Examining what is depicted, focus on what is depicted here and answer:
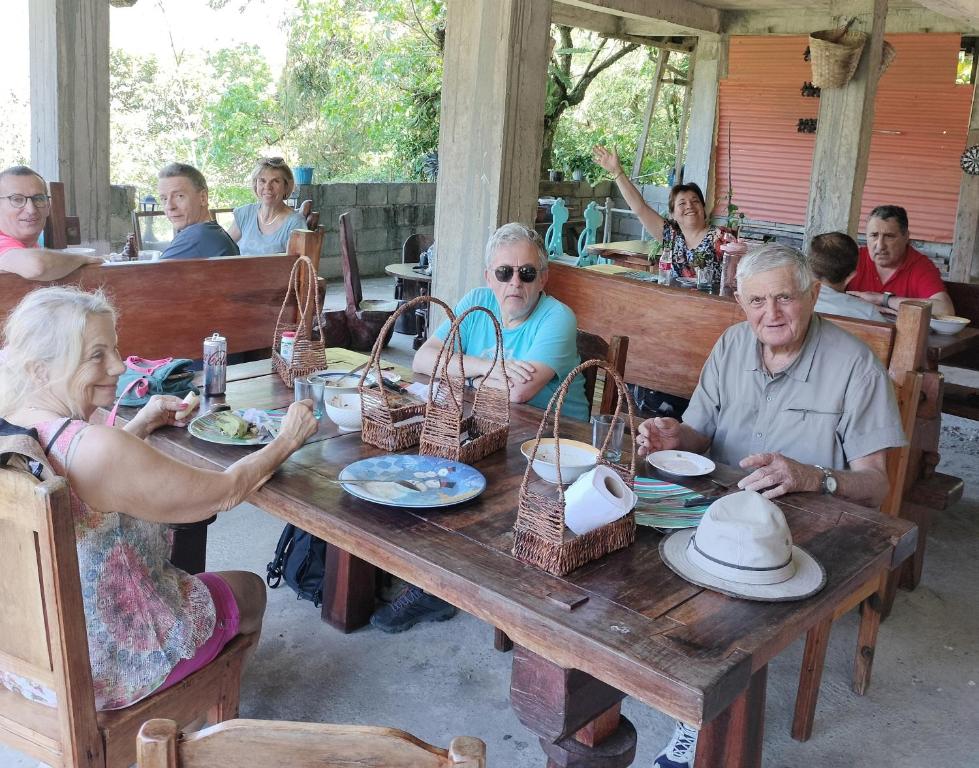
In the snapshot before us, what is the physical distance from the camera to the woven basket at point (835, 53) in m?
6.16

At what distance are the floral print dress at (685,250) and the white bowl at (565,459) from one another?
3.35m

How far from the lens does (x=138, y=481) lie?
181 centimetres

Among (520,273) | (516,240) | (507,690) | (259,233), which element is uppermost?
(516,240)

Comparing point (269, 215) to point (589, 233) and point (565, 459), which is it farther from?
point (565, 459)

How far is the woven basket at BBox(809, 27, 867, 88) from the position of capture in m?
6.16

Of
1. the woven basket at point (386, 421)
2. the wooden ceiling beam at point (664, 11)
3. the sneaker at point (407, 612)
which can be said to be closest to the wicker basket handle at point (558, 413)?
→ the woven basket at point (386, 421)

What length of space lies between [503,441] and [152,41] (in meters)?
14.6

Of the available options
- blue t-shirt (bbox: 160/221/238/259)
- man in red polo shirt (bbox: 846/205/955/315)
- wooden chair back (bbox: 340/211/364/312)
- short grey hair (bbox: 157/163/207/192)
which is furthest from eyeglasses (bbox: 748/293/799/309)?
wooden chair back (bbox: 340/211/364/312)

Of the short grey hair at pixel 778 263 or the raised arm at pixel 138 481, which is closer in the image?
the raised arm at pixel 138 481

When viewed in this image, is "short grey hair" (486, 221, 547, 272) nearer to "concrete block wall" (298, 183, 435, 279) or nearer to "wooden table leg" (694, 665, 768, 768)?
"wooden table leg" (694, 665, 768, 768)

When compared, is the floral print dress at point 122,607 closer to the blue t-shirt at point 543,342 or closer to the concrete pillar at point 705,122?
the blue t-shirt at point 543,342

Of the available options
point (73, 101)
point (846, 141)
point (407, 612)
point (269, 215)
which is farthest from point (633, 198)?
point (407, 612)

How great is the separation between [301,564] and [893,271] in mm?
3427

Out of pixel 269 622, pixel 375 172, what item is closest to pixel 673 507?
pixel 269 622
